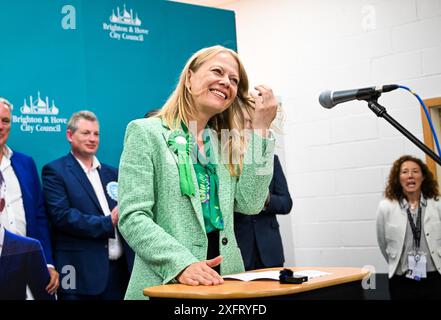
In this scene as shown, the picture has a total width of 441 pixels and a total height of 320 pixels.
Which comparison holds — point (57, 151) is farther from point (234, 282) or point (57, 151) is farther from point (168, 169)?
point (234, 282)

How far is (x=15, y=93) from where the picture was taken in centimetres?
292

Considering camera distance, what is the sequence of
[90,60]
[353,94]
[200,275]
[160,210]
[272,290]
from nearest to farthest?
[272,290] < [200,275] < [160,210] < [353,94] < [90,60]

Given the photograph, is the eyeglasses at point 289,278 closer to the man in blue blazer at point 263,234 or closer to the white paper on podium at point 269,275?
the white paper on podium at point 269,275

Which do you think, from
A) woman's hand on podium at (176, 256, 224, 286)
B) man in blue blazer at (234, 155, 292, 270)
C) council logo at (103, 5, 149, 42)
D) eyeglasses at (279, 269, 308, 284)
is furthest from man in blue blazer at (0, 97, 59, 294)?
eyeglasses at (279, 269, 308, 284)

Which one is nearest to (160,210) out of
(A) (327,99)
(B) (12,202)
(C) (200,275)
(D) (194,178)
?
(D) (194,178)

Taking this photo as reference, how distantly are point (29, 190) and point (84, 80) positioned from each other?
655 millimetres

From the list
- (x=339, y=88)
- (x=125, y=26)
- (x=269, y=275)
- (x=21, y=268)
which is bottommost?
(x=21, y=268)

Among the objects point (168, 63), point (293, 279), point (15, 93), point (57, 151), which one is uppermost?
point (168, 63)

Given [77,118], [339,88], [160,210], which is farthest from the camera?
[339,88]

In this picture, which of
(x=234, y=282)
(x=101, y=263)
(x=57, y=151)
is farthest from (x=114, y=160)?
(x=234, y=282)

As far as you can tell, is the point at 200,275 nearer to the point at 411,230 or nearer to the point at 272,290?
the point at 272,290

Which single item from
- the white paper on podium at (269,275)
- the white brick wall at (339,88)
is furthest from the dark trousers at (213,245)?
the white brick wall at (339,88)

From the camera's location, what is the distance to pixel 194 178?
152 centimetres

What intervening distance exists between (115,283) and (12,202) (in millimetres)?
677
